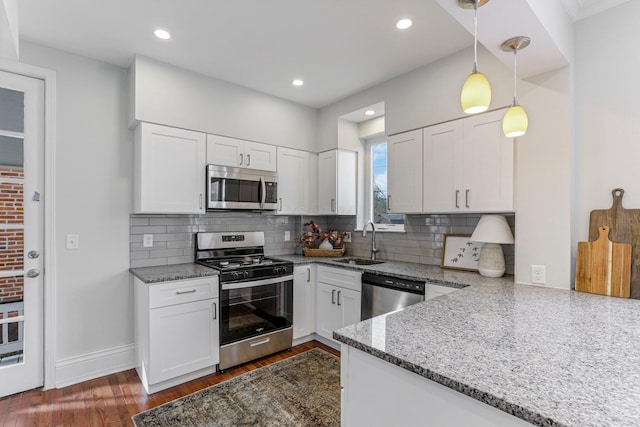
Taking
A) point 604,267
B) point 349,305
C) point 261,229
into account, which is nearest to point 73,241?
point 261,229

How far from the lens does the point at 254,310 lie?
2.98 metres

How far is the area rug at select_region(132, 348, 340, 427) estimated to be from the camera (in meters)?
2.12

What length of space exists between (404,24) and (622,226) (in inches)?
72.5

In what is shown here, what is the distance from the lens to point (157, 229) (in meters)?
3.05

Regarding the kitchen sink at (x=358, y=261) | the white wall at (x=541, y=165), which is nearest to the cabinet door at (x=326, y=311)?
the kitchen sink at (x=358, y=261)

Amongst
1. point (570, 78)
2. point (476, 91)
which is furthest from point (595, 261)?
point (476, 91)

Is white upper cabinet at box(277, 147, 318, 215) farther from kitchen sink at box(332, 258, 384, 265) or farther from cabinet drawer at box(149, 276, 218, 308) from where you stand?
cabinet drawer at box(149, 276, 218, 308)

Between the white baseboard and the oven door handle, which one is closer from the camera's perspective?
the white baseboard

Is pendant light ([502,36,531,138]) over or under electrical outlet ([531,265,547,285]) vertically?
over

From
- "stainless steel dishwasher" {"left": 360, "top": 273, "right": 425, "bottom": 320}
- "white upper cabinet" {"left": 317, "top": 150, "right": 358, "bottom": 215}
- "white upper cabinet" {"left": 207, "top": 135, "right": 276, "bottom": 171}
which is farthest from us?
"white upper cabinet" {"left": 317, "top": 150, "right": 358, "bottom": 215}

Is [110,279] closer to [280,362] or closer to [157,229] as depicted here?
[157,229]

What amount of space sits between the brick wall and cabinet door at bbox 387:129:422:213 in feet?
9.93

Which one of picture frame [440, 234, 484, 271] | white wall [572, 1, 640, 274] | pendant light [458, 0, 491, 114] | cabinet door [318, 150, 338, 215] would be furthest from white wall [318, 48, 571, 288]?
cabinet door [318, 150, 338, 215]

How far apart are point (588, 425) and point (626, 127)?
200cm
